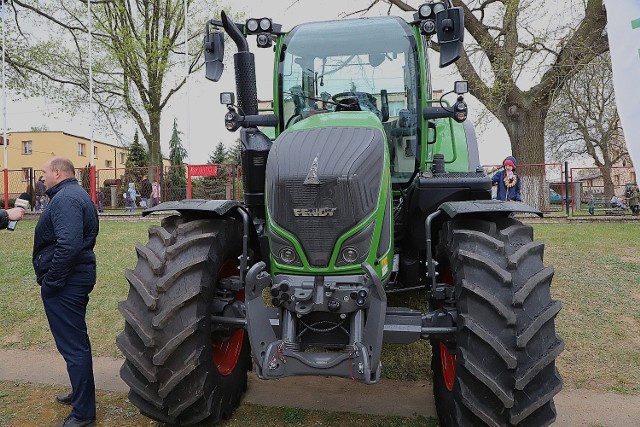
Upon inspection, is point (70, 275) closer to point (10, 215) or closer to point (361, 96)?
point (10, 215)

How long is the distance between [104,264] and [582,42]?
12596 mm

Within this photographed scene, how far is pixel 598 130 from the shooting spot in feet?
102

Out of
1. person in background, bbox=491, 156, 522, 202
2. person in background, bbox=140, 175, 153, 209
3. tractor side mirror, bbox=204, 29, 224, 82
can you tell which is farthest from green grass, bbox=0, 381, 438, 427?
person in background, bbox=140, 175, 153, 209

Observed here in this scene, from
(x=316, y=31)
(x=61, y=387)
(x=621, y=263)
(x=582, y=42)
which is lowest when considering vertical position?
(x=61, y=387)

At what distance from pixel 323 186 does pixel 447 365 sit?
5.47 ft

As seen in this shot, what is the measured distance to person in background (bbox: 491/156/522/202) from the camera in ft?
32.0

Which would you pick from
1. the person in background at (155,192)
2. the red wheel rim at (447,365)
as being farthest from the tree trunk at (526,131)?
the red wheel rim at (447,365)

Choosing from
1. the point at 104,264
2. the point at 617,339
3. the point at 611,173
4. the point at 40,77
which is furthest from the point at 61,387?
the point at 40,77

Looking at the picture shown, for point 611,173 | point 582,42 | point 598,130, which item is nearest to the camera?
point 582,42

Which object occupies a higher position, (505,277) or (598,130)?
(598,130)

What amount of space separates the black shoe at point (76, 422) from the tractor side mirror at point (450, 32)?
3.71 metres

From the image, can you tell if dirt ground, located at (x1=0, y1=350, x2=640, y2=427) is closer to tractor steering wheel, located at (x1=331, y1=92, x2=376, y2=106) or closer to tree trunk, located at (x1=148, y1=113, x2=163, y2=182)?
tractor steering wheel, located at (x1=331, y1=92, x2=376, y2=106)

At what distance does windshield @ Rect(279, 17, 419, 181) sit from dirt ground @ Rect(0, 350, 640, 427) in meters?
1.86

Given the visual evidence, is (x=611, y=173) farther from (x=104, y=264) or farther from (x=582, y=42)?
(x=104, y=264)
